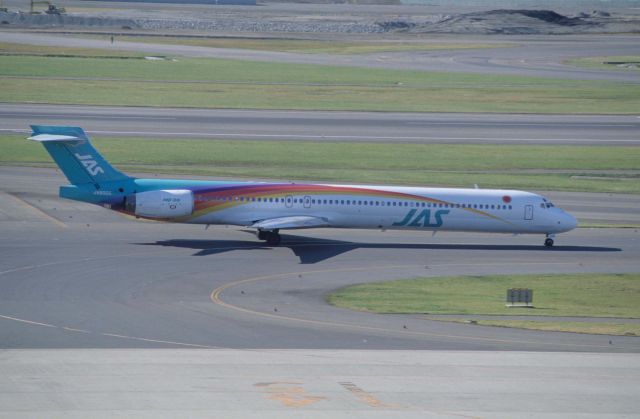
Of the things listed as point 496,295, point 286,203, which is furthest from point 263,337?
point 286,203

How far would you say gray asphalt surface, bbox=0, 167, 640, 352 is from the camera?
33625 millimetres

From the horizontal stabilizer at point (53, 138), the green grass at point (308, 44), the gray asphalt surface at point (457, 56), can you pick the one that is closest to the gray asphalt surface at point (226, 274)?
the horizontal stabilizer at point (53, 138)

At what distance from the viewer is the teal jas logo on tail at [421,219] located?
53.2 m

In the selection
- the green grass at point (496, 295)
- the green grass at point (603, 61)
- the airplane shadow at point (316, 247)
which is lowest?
the green grass at point (496, 295)

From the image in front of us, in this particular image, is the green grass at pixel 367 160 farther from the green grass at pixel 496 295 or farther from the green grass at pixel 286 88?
the green grass at pixel 496 295

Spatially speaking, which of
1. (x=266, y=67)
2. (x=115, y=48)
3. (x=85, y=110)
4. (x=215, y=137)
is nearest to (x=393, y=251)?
(x=215, y=137)

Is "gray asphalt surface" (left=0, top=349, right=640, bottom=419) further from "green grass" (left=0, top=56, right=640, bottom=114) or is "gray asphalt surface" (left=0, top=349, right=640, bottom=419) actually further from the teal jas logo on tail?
"green grass" (left=0, top=56, right=640, bottom=114)

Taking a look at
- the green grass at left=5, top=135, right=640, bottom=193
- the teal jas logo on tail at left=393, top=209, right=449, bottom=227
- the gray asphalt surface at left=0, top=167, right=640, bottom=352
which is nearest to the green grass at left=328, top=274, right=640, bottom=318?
the gray asphalt surface at left=0, top=167, right=640, bottom=352

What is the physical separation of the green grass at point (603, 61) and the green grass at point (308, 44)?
1577 centimetres

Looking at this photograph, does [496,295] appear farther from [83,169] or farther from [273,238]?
[83,169]

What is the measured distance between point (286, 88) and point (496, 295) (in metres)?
69.4

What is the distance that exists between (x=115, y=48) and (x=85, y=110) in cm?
4573

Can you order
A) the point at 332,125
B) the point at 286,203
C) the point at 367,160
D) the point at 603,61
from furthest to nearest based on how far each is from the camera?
the point at 603,61
the point at 332,125
the point at 367,160
the point at 286,203

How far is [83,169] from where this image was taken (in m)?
51.4
